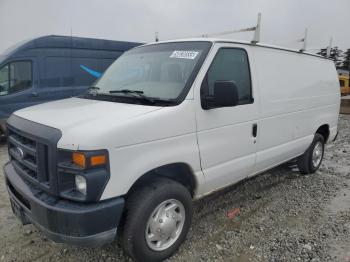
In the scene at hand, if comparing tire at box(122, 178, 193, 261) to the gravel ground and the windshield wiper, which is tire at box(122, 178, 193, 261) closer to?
the gravel ground

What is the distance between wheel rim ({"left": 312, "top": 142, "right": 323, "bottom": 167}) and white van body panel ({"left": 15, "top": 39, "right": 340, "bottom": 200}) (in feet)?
1.67

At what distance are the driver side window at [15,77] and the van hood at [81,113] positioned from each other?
552cm

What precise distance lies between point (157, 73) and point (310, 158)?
11.4ft

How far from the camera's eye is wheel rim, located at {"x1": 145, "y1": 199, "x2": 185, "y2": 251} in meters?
2.89

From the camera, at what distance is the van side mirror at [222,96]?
9.82 ft

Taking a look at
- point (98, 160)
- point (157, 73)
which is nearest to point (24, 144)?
point (98, 160)

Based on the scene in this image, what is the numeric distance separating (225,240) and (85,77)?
7215 millimetres

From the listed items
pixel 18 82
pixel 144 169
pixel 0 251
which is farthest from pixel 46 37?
pixel 144 169

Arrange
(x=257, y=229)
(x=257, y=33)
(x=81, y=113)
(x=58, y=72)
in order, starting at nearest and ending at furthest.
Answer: (x=81, y=113) < (x=257, y=229) < (x=257, y=33) < (x=58, y=72)

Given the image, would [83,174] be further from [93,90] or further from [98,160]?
[93,90]

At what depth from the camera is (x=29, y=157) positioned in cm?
281

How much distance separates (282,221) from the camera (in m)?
3.91

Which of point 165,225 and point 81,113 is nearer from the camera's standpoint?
point 81,113

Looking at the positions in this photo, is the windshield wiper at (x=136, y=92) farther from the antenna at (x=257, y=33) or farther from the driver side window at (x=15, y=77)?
the driver side window at (x=15, y=77)
